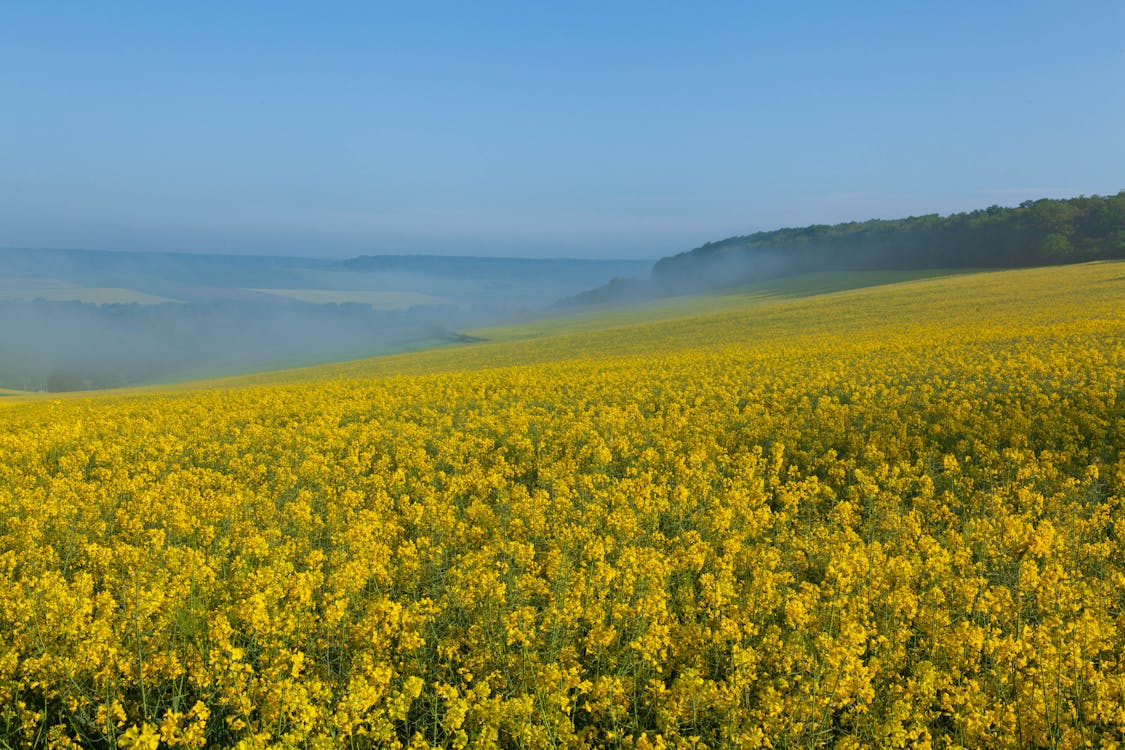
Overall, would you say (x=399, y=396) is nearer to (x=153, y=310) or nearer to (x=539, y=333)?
(x=539, y=333)

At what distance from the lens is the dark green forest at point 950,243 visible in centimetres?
7862

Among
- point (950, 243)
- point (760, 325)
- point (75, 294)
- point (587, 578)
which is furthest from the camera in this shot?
point (75, 294)

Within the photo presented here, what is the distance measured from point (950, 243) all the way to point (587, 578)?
10254 centimetres

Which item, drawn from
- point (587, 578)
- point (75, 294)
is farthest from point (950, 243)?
point (75, 294)

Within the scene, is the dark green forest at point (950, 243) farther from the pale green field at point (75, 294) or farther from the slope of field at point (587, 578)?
the pale green field at point (75, 294)

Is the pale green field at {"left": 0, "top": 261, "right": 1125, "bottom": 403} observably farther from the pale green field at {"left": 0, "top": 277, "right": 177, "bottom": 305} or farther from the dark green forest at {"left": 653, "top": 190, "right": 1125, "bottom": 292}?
the pale green field at {"left": 0, "top": 277, "right": 177, "bottom": 305}

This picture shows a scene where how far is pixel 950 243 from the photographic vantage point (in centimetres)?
9175

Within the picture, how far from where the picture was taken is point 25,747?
430cm

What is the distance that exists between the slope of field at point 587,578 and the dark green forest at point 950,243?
3173 inches

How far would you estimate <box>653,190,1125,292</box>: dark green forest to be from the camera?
258ft

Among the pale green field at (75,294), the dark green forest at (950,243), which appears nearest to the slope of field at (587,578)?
the dark green forest at (950,243)

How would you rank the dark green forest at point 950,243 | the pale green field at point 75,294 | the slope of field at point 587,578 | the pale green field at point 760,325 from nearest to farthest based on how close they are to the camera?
the slope of field at point 587,578 < the pale green field at point 760,325 < the dark green forest at point 950,243 < the pale green field at point 75,294

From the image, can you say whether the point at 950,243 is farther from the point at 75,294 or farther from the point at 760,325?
the point at 75,294

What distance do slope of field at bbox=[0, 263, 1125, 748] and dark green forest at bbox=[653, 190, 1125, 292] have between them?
3173 inches
